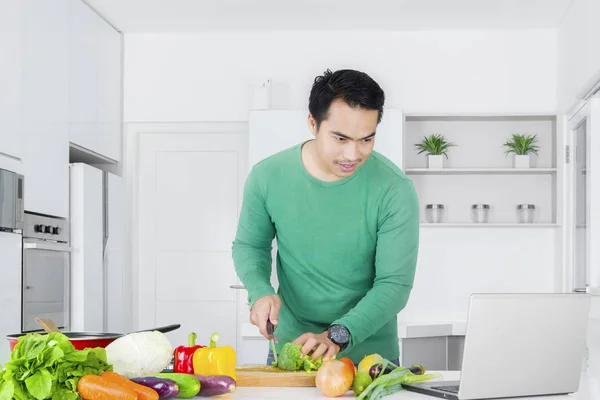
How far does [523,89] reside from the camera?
5605 millimetres

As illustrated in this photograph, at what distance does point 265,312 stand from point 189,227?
3601 mm

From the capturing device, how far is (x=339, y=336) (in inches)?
86.4

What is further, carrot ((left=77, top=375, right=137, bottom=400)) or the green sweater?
the green sweater

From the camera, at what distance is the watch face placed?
2.19 m

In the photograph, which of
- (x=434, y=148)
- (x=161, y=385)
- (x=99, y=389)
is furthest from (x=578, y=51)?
(x=99, y=389)

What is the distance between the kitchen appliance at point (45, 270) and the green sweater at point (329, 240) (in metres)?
1.82

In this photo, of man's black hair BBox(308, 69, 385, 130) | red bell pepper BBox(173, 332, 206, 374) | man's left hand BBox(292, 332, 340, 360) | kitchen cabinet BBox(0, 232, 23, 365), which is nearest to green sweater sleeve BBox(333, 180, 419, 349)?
man's left hand BBox(292, 332, 340, 360)

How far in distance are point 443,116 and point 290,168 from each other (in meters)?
3.11

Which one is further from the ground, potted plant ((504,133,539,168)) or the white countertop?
potted plant ((504,133,539,168))

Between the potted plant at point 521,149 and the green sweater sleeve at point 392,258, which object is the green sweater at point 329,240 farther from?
the potted plant at point 521,149

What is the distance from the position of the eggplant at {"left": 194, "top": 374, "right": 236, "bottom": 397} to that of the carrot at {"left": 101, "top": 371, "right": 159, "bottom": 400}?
184mm

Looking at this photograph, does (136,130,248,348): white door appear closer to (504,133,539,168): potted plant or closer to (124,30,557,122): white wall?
(124,30,557,122): white wall

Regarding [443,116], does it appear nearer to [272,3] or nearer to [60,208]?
[272,3]

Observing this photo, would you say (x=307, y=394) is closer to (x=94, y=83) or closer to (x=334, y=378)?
(x=334, y=378)
